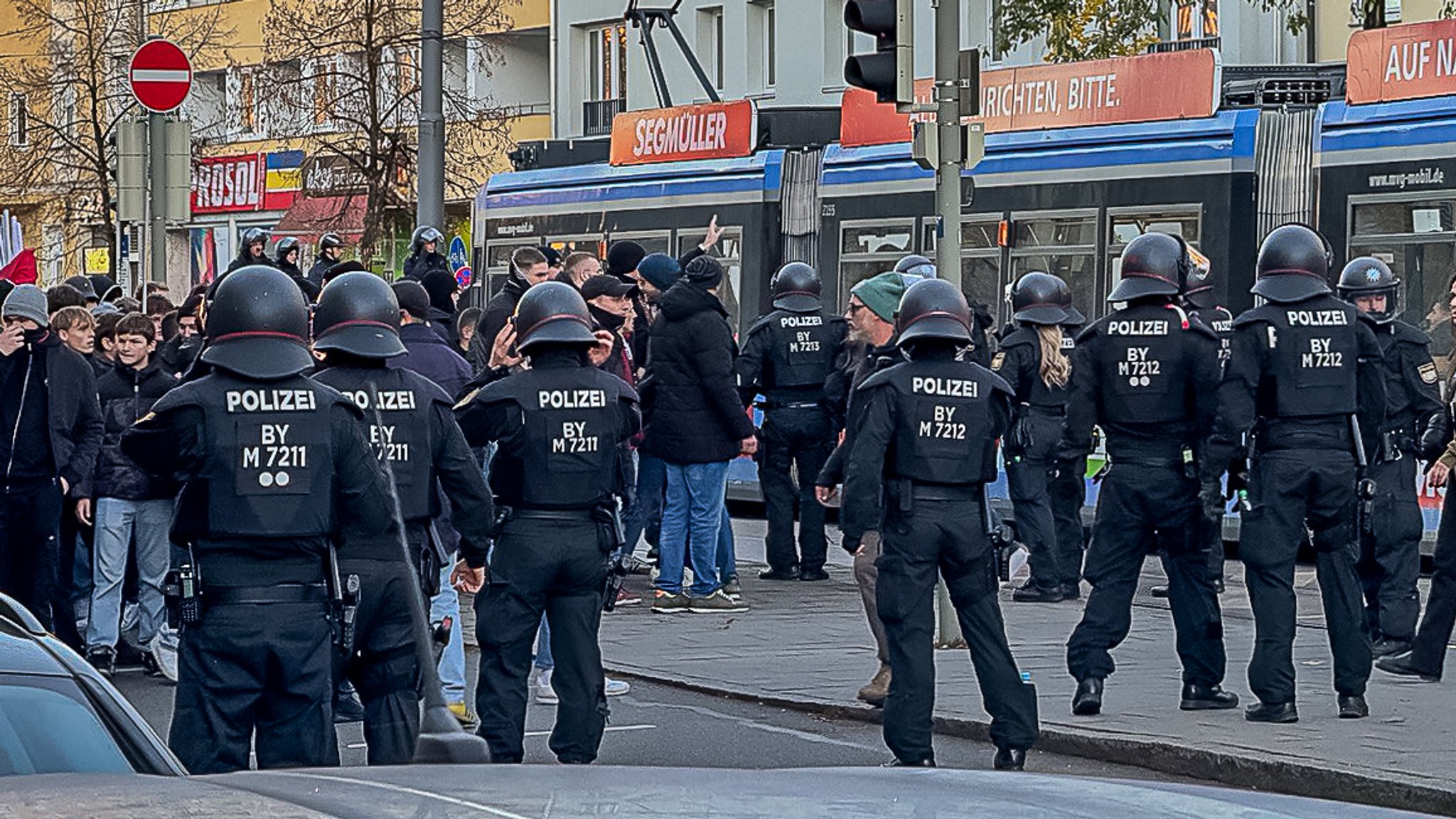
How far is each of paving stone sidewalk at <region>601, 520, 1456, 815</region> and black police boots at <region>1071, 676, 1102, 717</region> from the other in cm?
6

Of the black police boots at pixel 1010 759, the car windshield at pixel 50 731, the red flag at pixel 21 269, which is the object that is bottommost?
the black police boots at pixel 1010 759

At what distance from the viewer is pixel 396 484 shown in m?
7.50

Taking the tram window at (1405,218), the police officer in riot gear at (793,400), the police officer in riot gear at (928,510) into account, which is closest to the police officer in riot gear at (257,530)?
the police officer in riot gear at (928,510)

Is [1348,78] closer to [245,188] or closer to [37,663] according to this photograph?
[37,663]

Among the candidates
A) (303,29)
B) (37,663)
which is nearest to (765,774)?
(37,663)

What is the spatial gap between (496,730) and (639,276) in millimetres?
7400

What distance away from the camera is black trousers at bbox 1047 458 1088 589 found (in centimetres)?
1465

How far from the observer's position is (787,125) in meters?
22.0

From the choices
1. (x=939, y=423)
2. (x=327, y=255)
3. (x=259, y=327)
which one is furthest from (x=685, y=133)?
(x=259, y=327)

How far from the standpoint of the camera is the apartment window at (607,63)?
151 ft

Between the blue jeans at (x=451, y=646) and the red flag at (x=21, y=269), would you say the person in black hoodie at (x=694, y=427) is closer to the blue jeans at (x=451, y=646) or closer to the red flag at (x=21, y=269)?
the blue jeans at (x=451, y=646)

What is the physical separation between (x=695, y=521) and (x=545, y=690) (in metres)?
2.97

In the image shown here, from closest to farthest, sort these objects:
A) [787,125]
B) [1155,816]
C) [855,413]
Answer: [1155,816] < [855,413] < [787,125]

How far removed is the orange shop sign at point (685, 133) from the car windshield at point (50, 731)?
695 inches
